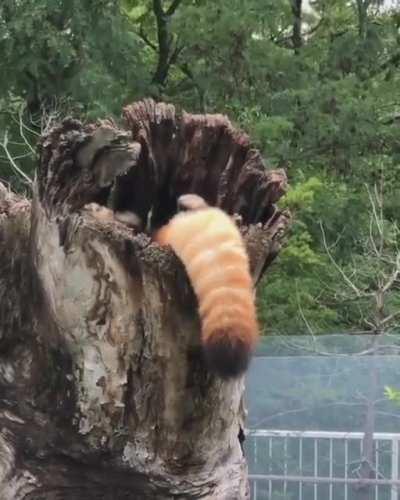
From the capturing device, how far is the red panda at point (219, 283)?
2.09m

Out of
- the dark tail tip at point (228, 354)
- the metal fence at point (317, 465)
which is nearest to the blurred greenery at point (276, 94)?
the metal fence at point (317, 465)

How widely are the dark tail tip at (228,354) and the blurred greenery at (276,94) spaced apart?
5976 millimetres

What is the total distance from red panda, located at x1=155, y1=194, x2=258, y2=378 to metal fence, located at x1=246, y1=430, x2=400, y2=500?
4.36 meters

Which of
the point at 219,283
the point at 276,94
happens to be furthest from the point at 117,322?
the point at 276,94

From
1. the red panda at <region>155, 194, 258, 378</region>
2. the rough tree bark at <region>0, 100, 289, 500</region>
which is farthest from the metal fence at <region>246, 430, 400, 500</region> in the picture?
the red panda at <region>155, 194, 258, 378</region>

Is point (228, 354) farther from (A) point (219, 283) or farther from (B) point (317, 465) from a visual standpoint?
(B) point (317, 465)

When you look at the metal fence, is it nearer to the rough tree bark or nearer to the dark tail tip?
the rough tree bark

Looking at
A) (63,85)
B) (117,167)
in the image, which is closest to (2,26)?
(63,85)

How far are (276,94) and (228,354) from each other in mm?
7769

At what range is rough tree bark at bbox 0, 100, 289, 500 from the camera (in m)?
2.57

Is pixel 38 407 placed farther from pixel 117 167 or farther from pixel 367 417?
pixel 367 417

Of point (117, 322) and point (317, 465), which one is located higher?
point (117, 322)

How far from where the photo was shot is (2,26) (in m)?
8.59

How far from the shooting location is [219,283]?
7.20 ft
